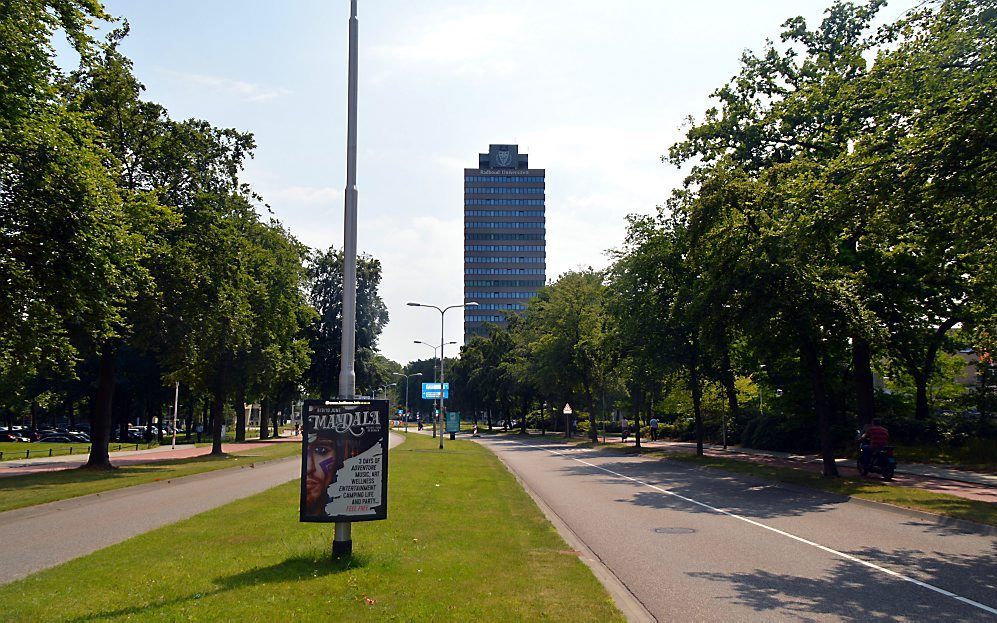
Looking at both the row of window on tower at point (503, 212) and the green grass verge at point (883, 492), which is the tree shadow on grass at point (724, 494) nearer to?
the green grass verge at point (883, 492)

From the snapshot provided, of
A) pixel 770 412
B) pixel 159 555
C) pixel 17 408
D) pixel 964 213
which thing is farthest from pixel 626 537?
pixel 17 408

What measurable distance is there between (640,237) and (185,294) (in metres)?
21.4

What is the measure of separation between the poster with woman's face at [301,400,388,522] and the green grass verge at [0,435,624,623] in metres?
0.69

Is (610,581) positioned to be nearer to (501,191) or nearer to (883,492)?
(883,492)

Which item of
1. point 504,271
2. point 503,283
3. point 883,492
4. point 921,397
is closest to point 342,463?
point 883,492

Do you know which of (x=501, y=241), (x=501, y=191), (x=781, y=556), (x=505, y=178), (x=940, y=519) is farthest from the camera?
(x=505, y=178)

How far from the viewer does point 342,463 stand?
930 centimetres

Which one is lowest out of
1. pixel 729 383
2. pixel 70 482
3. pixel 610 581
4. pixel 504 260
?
pixel 70 482

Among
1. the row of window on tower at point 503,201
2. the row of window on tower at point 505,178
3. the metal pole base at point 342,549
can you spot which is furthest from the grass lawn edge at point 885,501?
the row of window on tower at point 505,178

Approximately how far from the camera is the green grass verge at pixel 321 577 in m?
7.16

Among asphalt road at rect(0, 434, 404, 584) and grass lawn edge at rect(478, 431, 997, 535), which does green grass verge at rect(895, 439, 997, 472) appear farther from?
asphalt road at rect(0, 434, 404, 584)

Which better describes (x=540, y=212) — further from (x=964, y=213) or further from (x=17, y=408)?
(x=964, y=213)

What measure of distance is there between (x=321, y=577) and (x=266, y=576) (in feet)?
2.18

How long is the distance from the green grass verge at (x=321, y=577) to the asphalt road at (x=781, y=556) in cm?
112
